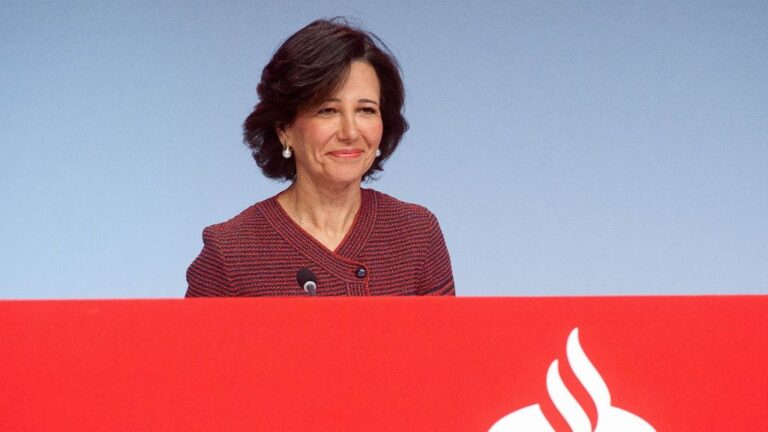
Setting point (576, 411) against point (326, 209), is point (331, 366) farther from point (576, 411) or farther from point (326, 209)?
point (326, 209)

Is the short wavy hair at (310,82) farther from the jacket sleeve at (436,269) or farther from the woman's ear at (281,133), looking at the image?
the jacket sleeve at (436,269)

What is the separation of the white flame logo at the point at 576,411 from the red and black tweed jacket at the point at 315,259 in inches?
24.4

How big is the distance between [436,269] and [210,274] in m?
0.41

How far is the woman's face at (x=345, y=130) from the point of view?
153 cm

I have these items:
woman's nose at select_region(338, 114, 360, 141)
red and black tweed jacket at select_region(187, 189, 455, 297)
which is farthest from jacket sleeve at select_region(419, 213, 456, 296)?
woman's nose at select_region(338, 114, 360, 141)

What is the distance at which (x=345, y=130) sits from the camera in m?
1.52

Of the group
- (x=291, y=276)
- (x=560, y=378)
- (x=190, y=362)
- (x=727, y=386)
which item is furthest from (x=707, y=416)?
(x=291, y=276)

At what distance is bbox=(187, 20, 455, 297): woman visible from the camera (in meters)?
1.52

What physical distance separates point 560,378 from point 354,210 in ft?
2.63

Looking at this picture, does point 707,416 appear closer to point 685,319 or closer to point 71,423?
point 685,319

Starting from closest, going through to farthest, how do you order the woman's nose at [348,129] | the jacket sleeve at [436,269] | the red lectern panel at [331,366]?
the red lectern panel at [331,366], the woman's nose at [348,129], the jacket sleeve at [436,269]

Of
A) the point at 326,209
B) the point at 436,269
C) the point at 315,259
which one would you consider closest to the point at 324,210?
the point at 326,209

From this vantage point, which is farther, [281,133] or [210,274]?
[281,133]

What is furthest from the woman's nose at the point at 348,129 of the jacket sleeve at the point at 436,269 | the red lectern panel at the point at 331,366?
the red lectern panel at the point at 331,366
